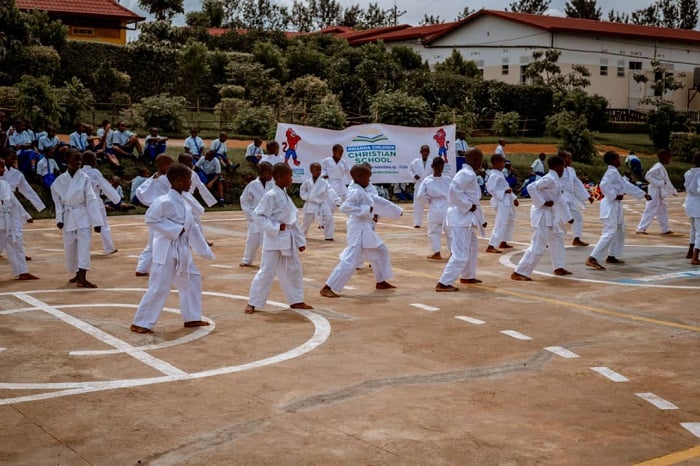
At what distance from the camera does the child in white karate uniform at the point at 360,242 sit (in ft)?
36.6

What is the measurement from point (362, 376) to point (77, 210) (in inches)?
243

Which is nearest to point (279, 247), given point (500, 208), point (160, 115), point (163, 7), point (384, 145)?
point (500, 208)

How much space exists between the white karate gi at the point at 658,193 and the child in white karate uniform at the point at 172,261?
1200cm

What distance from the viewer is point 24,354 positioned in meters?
7.93

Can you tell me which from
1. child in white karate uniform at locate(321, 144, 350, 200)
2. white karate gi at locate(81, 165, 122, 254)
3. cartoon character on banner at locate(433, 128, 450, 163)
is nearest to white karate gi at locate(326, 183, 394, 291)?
white karate gi at locate(81, 165, 122, 254)

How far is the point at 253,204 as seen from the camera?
47.3 feet

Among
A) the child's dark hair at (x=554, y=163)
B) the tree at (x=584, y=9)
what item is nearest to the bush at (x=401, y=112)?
the child's dark hair at (x=554, y=163)

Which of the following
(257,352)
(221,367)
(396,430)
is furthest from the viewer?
(257,352)

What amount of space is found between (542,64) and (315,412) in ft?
149

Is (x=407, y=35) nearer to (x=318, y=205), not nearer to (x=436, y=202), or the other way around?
(x=318, y=205)

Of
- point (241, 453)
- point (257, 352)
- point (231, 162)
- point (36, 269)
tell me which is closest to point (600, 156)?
point (231, 162)

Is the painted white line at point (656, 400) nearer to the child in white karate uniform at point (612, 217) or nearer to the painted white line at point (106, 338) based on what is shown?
the painted white line at point (106, 338)

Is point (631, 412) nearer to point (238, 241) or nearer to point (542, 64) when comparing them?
point (238, 241)

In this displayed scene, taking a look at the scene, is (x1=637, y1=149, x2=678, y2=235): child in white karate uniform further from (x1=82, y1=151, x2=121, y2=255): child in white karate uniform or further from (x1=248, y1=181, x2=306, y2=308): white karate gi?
(x1=82, y1=151, x2=121, y2=255): child in white karate uniform
